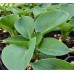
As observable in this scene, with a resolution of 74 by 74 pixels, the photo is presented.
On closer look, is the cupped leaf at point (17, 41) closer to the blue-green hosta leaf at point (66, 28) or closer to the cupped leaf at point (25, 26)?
the cupped leaf at point (25, 26)

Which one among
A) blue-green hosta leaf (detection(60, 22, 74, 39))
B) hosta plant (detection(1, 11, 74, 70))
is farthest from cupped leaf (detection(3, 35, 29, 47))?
blue-green hosta leaf (detection(60, 22, 74, 39))

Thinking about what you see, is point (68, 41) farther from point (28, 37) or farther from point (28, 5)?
point (28, 5)

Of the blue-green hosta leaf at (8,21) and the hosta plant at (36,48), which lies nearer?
the hosta plant at (36,48)

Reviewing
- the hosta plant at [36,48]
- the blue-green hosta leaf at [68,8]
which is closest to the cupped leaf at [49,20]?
the hosta plant at [36,48]

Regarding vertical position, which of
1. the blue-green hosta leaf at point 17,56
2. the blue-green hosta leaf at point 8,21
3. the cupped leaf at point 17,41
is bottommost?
the blue-green hosta leaf at point 17,56

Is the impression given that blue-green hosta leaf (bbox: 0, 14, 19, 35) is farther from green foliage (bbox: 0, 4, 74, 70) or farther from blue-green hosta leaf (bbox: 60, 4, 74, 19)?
blue-green hosta leaf (bbox: 60, 4, 74, 19)

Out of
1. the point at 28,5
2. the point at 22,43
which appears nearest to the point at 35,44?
the point at 22,43

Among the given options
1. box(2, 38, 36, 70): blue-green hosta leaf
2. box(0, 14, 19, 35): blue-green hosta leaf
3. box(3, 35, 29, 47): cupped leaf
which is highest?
box(0, 14, 19, 35): blue-green hosta leaf
